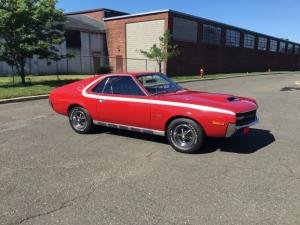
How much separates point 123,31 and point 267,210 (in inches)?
1519

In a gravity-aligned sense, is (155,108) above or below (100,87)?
below

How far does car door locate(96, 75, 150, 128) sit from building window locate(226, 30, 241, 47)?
148 ft

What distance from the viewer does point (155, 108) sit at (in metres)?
6.81

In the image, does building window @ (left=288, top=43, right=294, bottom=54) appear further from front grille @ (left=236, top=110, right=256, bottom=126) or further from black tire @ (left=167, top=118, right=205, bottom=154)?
black tire @ (left=167, top=118, right=205, bottom=154)

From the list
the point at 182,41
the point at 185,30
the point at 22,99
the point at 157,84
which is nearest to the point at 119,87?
the point at 157,84

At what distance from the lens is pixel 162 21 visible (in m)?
37.1

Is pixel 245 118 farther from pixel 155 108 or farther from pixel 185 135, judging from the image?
pixel 155 108

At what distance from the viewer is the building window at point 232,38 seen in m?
50.4

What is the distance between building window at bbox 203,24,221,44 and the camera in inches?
1744

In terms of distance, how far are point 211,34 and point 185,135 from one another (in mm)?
41215

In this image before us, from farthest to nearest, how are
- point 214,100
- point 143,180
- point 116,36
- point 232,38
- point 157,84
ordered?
1. point 232,38
2. point 116,36
3. point 157,84
4. point 214,100
5. point 143,180

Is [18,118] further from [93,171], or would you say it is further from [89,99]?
[93,171]

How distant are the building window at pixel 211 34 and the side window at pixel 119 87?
37882mm

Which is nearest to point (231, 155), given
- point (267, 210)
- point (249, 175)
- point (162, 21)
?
point (249, 175)
